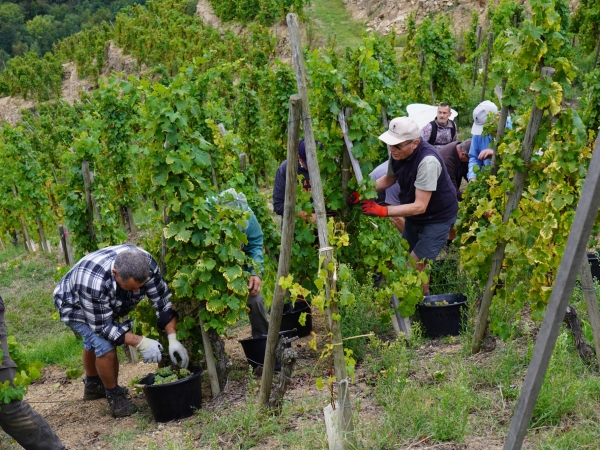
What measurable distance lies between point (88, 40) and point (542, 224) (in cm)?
3937

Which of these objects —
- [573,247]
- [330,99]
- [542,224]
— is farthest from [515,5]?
[573,247]

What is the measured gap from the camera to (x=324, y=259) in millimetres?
3336

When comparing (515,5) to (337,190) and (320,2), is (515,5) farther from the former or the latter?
(320,2)

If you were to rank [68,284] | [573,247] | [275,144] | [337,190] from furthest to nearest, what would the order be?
[275,144] < [337,190] < [68,284] < [573,247]

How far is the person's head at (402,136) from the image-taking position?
473 centimetres

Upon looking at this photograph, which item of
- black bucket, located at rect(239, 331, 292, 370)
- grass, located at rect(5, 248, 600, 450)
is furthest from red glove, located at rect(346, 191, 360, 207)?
black bucket, located at rect(239, 331, 292, 370)

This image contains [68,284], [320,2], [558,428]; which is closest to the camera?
[558,428]

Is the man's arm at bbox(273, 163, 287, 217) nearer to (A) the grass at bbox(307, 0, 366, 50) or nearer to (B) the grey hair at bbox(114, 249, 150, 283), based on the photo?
(B) the grey hair at bbox(114, 249, 150, 283)

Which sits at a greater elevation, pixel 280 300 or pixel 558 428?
pixel 280 300

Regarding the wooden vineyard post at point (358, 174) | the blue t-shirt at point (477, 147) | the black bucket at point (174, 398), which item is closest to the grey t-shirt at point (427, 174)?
the wooden vineyard post at point (358, 174)

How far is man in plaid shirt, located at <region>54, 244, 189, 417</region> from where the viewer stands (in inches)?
164

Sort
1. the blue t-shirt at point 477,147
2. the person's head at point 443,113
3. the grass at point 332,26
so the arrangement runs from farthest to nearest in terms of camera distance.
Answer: the grass at point 332,26 < the person's head at point 443,113 < the blue t-shirt at point 477,147

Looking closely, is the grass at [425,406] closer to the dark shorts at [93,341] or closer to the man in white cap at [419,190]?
the dark shorts at [93,341]

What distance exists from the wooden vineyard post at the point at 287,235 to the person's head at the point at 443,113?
12.2 ft
